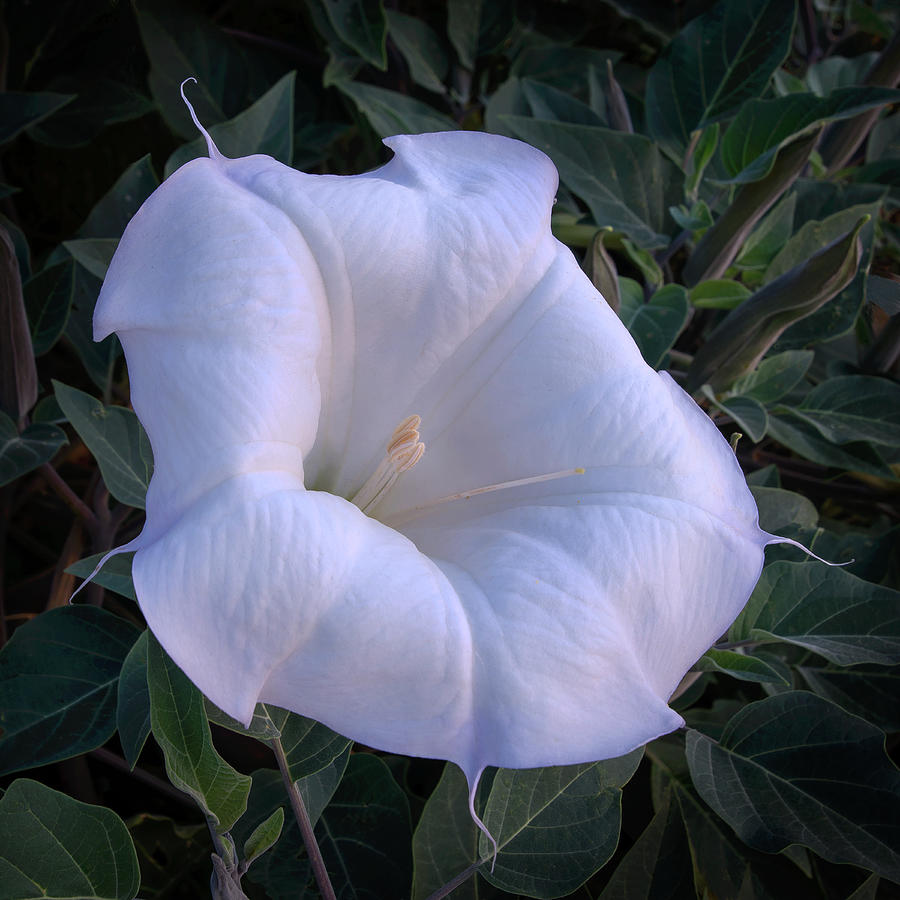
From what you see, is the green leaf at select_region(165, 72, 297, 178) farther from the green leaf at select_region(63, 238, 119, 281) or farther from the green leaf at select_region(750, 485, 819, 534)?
the green leaf at select_region(750, 485, 819, 534)

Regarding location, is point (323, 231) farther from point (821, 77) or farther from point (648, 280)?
point (821, 77)

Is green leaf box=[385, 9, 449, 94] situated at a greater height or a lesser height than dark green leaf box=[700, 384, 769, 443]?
greater

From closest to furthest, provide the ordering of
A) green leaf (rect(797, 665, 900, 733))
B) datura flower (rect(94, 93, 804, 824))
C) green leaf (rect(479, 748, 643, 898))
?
datura flower (rect(94, 93, 804, 824)) < green leaf (rect(479, 748, 643, 898)) < green leaf (rect(797, 665, 900, 733))

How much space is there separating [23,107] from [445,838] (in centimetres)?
95

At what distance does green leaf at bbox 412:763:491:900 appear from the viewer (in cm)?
Result: 76

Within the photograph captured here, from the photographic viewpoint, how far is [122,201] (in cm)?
101

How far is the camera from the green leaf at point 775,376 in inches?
41.6

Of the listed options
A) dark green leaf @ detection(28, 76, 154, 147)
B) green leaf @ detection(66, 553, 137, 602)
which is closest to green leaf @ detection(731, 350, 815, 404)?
green leaf @ detection(66, 553, 137, 602)

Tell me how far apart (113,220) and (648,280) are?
0.63 metres

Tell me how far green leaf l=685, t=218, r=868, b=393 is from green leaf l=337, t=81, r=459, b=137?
0.44 metres

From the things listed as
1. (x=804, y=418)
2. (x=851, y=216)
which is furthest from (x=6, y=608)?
(x=851, y=216)

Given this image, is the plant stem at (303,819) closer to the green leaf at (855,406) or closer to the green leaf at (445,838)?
the green leaf at (445,838)

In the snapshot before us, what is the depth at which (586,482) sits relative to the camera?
667mm

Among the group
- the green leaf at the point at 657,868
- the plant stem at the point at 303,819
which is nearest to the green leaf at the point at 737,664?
the green leaf at the point at 657,868
